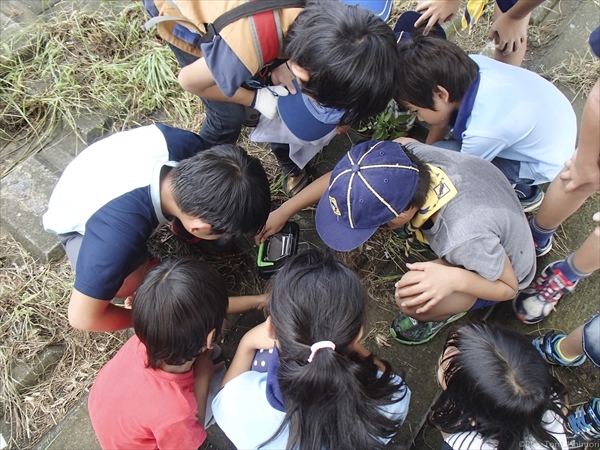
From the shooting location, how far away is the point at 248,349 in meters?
1.76

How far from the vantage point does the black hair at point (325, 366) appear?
1.23 m

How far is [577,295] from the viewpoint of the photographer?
218cm

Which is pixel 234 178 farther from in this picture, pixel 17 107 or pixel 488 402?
pixel 17 107

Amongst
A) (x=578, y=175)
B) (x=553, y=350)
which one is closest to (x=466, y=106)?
(x=578, y=175)

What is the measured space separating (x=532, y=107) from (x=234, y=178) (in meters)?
1.26

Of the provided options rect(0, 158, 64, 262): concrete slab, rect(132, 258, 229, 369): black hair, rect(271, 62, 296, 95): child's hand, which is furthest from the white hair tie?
rect(0, 158, 64, 262): concrete slab

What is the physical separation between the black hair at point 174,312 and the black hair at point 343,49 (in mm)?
792

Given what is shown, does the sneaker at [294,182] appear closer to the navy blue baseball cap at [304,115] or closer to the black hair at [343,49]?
the navy blue baseball cap at [304,115]

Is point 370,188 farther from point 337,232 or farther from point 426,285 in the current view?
point 426,285

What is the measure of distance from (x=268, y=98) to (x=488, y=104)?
35.4 inches

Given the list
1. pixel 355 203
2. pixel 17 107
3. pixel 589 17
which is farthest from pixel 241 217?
pixel 589 17

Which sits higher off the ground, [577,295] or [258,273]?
[258,273]

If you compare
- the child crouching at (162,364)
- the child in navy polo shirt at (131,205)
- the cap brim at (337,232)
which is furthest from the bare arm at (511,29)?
the child crouching at (162,364)

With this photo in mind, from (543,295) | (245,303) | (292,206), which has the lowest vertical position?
(543,295)
